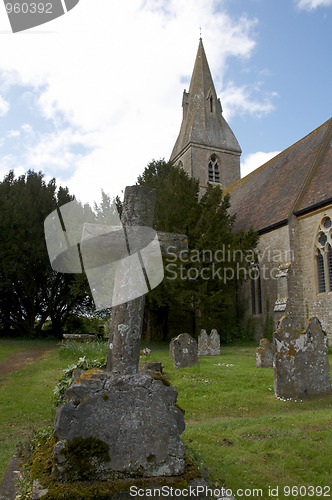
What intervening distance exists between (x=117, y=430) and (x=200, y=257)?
14294 millimetres

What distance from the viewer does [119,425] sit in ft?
9.46

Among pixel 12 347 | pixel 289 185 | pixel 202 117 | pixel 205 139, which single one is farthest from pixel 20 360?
pixel 202 117

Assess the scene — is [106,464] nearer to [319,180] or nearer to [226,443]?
[226,443]

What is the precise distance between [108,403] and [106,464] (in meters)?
0.43

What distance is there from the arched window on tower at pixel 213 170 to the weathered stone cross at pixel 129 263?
29.2 m

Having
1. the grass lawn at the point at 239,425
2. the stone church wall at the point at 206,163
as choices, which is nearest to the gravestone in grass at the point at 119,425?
the grass lawn at the point at 239,425

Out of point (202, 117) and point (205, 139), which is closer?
point (205, 139)

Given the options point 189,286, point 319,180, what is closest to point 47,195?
point 189,286

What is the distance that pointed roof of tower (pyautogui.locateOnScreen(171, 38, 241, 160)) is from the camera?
105 ft

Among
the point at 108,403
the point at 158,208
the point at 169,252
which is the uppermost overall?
the point at 158,208

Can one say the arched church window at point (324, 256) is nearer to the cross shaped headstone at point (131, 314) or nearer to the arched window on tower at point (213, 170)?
the cross shaped headstone at point (131, 314)

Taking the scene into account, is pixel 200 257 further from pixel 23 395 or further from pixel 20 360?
pixel 23 395

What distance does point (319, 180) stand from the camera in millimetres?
16547

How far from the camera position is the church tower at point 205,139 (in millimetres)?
31312
